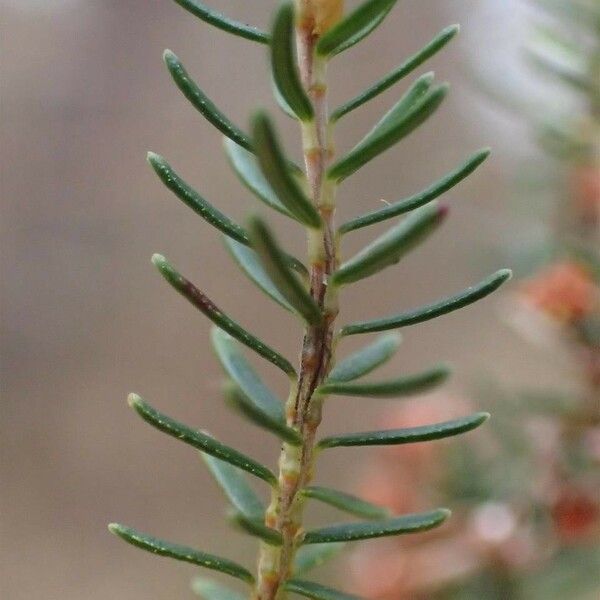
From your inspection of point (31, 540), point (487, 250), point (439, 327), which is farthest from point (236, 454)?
point (31, 540)

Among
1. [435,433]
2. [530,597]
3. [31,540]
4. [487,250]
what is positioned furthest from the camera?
[31,540]

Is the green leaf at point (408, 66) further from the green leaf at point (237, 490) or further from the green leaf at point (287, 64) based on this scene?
the green leaf at point (237, 490)

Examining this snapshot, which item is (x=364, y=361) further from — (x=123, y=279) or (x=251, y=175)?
(x=123, y=279)

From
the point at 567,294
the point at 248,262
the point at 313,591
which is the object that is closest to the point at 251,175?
the point at 248,262

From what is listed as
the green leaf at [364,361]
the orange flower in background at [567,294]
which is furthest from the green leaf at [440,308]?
the orange flower in background at [567,294]

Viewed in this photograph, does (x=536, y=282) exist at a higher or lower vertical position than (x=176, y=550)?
higher

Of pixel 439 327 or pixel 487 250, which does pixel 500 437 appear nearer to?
pixel 487 250

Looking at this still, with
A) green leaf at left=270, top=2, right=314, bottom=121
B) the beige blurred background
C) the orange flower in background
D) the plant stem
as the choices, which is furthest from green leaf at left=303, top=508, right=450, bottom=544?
the beige blurred background
